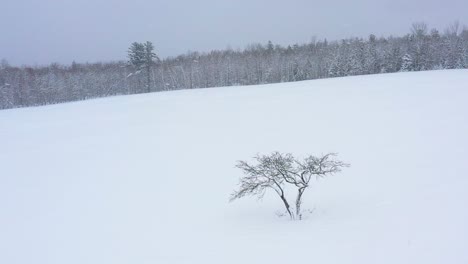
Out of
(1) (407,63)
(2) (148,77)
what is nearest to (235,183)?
(1) (407,63)

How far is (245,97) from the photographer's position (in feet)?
194

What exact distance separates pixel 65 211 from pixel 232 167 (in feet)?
39.2

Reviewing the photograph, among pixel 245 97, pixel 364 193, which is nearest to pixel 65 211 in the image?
pixel 364 193

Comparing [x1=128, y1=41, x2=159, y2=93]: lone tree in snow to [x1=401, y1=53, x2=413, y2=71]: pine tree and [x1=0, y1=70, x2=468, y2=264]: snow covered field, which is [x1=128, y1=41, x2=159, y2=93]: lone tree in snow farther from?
[x1=401, y1=53, x2=413, y2=71]: pine tree

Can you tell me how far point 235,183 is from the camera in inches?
988

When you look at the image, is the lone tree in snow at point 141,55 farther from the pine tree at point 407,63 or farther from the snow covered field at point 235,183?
the pine tree at point 407,63

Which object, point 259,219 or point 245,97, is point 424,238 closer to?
point 259,219

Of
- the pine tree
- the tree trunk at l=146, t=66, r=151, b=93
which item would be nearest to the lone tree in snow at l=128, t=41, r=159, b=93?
the tree trunk at l=146, t=66, r=151, b=93

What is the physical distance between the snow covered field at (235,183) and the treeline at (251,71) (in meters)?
22.8

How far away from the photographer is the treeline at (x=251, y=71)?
76.1m

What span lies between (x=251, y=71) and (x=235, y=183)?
66656mm

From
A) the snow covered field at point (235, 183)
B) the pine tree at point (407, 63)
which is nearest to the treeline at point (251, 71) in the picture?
the pine tree at point (407, 63)

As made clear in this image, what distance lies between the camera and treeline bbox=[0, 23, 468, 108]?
7612 cm

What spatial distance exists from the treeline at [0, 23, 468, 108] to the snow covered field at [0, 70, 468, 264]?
22.8 metres
